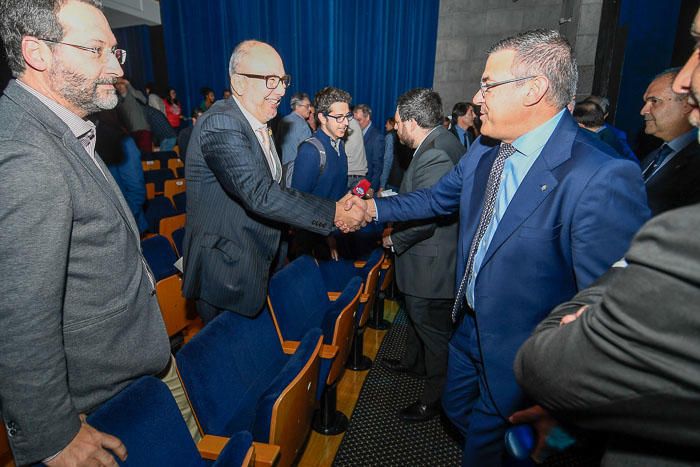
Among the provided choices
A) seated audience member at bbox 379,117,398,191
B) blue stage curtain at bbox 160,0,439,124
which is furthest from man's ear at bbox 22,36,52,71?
blue stage curtain at bbox 160,0,439,124

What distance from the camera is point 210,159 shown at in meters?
1.66

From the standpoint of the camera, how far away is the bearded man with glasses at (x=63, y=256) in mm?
848

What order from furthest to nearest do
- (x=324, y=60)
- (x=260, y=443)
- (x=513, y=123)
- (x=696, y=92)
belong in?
1. (x=324, y=60)
2. (x=513, y=123)
3. (x=260, y=443)
4. (x=696, y=92)

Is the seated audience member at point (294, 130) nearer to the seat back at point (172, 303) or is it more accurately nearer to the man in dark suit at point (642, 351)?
the seat back at point (172, 303)

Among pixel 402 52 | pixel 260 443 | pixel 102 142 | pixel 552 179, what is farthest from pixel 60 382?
pixel 402 52

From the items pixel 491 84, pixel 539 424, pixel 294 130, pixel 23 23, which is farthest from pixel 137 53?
pixel 539 424

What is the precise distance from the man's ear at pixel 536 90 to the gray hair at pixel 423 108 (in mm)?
1030

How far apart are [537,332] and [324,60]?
10153 mm

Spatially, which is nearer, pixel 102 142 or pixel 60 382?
pixel 60 382

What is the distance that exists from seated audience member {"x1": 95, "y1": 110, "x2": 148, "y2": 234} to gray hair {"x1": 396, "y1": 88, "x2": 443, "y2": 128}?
2.20 m

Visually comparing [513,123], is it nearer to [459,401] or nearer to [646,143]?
[459,401]

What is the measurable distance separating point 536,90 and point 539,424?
3.62 ft

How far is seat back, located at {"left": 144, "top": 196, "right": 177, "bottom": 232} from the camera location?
13.6 ft

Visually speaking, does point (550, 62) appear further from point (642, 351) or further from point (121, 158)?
point (121, 158)
